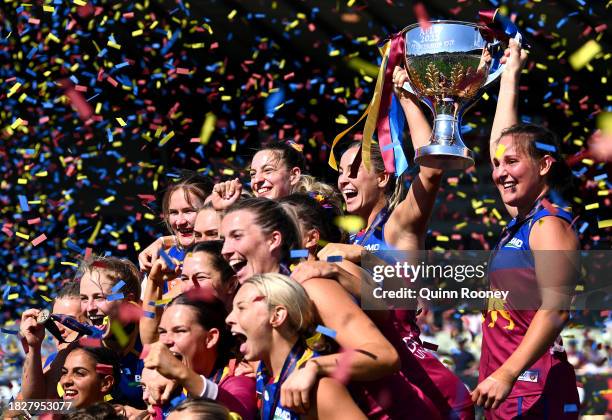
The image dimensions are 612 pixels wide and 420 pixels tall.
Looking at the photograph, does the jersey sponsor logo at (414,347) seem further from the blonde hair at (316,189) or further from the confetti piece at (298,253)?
the blonde hair at (316,189)

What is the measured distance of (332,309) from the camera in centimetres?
317

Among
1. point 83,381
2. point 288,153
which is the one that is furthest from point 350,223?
point 83,381

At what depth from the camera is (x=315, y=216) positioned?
13.1ft

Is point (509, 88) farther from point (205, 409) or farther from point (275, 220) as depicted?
point (205, 409)

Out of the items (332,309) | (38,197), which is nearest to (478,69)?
(332,309)

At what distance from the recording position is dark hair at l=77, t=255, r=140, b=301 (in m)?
4.84

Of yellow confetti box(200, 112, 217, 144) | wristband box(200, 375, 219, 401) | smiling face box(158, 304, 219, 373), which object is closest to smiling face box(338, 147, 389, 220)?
smiling face box(158, 304, 219, 373)

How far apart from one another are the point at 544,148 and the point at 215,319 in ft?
4.37

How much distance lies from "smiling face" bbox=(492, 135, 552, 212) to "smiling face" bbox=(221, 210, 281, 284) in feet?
2.92

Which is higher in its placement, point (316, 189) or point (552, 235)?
point (316, 189)

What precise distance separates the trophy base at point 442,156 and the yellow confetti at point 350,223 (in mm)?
491

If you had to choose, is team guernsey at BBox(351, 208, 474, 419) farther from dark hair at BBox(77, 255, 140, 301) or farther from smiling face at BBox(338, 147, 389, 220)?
dark hair at BBox(77, 255, 140, 301)

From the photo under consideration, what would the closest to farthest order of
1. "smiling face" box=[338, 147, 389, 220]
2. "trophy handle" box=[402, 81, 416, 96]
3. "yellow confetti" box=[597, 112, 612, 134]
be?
"trophy handle" box=[402, 81, 416, 96], "smiling face" box=[338, 147, 389, 220], "yellow confetti" box=[597, 112, 612, 134]

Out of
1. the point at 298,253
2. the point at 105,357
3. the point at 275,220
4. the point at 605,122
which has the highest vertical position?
the point at 605,122
